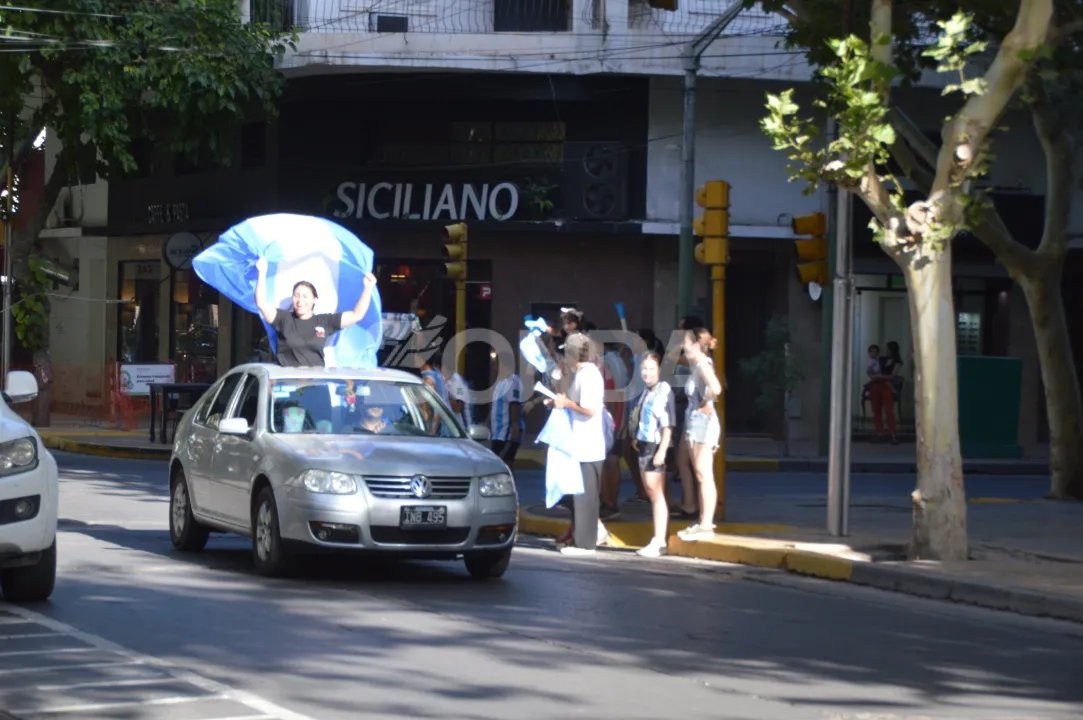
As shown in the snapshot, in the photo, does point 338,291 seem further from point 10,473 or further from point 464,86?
point 464,86

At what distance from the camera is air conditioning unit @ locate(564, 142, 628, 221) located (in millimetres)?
26703

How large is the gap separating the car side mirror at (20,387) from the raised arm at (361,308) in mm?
5169

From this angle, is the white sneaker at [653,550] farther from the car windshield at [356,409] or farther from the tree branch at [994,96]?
the tree branch at [994,96]

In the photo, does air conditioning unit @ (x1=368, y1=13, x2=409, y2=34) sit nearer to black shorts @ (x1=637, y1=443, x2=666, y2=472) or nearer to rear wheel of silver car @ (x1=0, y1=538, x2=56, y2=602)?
black shorts @ (x1=637, y1=443, x2=666, y2=472)

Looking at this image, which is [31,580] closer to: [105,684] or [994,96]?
[105,684]

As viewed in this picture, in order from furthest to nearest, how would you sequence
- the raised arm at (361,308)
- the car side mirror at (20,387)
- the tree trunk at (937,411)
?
the raised arm at (361,308) < the tree trunk at (937,411) < the car side mirror at (20,387)

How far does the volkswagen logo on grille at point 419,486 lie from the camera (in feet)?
34.0

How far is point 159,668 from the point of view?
7469 mm

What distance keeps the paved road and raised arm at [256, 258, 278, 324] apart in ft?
9.72

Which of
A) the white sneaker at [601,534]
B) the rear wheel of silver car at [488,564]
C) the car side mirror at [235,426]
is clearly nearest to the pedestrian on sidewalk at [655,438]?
the white sneaker at [601,534]

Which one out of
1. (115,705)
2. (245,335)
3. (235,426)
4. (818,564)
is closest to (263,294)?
(235,426)

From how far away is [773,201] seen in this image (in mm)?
27469

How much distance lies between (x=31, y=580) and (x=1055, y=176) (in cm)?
1313

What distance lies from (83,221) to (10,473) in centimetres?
2774
